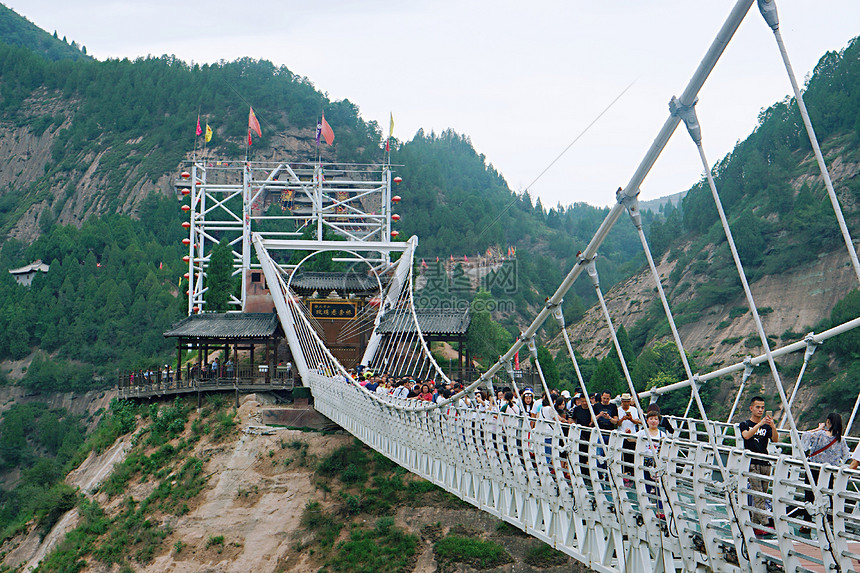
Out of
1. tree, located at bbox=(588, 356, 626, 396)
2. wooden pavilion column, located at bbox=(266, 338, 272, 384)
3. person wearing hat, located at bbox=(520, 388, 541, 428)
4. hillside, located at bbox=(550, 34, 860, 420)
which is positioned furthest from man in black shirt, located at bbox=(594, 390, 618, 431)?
hillside, located at bbox=(550, 34, 860, 420)

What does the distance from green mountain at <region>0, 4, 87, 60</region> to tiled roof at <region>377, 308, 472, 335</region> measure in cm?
13196

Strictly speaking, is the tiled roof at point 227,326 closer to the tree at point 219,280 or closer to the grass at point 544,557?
the tree at point 219,280

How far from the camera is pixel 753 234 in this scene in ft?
152

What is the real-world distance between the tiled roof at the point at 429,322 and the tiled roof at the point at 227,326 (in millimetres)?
3552

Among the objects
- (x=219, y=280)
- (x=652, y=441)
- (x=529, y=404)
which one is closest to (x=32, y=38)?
(x=219, y=280)

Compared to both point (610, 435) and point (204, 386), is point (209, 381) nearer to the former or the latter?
point (204, 386)

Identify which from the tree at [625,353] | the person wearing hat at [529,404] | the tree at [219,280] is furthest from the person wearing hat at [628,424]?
the tree at [625,353]

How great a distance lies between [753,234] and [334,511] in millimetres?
30988

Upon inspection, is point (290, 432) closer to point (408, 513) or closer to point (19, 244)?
point (408, 513)

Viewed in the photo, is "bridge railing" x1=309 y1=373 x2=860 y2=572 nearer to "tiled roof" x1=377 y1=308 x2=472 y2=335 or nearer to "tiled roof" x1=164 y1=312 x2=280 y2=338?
"tiled roof" x1=377 y1=308 x2=472 y2=335

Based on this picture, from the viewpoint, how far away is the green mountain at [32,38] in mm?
143250

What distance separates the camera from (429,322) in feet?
89.1

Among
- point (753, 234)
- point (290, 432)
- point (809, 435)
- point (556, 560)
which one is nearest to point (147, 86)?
point (753, 234)

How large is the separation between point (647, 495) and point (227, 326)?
2258 cm
